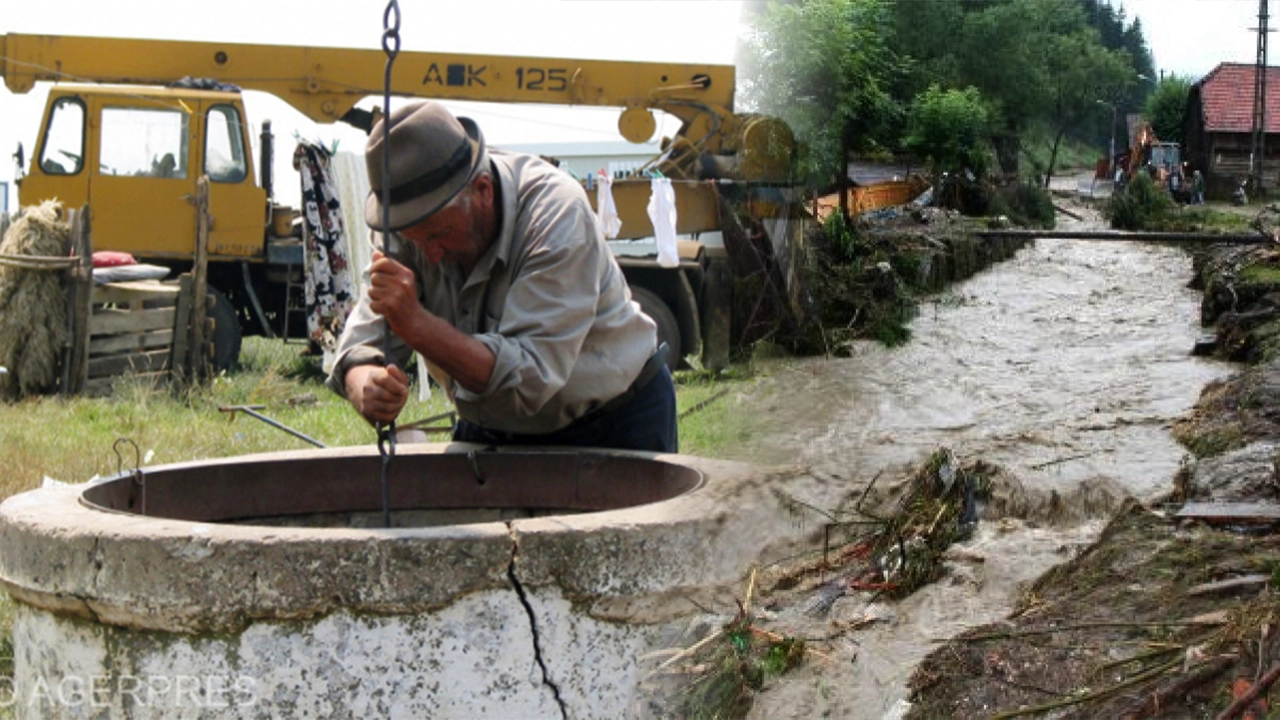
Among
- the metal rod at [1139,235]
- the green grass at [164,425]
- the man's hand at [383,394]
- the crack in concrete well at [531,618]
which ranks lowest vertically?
the green grass at [164,425]

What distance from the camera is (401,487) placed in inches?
114

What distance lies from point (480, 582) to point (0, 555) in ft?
2.63

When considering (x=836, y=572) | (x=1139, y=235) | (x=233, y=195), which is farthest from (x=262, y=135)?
(x=1139, y=235)

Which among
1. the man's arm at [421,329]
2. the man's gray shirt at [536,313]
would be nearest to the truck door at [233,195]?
the man's gray shirt at [536,313]

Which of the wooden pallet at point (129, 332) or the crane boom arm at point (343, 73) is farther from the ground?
the crane boom arm at point (343, 73)

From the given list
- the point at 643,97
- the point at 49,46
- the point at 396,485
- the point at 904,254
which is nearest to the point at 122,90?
the point at 49,46

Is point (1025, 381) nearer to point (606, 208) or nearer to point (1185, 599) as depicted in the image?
point (1185, 599)

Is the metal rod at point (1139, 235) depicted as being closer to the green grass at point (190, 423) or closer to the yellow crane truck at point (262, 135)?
the green grass at point (190, 423)

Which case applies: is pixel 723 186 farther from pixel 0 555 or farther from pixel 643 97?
pixel 0 555

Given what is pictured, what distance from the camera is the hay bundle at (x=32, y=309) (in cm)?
778

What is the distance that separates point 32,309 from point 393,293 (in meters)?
6.13

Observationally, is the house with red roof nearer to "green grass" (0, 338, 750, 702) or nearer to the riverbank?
the riverbank

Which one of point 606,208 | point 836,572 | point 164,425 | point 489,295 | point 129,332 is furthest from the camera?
point 606,208

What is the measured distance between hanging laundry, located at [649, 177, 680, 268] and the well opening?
5.58m
